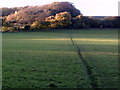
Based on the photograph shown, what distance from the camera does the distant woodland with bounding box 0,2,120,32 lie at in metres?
65.8

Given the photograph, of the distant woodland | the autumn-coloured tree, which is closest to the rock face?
the distant woodland

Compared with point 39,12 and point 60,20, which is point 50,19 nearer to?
point 60,20

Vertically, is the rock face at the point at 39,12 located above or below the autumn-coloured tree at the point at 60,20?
above

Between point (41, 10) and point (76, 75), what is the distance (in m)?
61.7

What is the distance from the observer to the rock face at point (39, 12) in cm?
7131

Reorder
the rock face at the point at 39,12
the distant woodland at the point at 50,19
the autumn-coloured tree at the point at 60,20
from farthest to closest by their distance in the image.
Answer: the rock face at the point at 39,12 → the distant woodland at the point at 50,19 → the autumn-coloured tree at the point at 60,20

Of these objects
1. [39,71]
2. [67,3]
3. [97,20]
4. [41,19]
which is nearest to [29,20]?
[41,19]

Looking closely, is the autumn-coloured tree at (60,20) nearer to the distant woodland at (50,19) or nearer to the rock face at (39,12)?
the distant woodland at (50,19)

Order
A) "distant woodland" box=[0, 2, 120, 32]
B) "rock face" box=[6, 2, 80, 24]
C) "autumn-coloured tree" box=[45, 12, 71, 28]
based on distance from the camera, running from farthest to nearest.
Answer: "rock face" box=[6, 2, 80, 24]
"distant woodland" box=[0, 2, 120, 32]
"autumn-coloured tree" box=[45, 12, 71, 28]

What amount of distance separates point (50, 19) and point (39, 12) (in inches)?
225

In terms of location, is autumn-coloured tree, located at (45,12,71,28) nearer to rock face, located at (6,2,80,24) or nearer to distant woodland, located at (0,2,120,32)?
distant woodland, located at (0,2,120,32)

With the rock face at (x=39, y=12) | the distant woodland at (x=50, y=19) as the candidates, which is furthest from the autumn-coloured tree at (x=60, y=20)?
the rock face at (x=39, y=12)

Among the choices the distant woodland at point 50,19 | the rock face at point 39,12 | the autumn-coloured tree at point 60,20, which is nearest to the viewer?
the autumn-coloured tree at point 60,20

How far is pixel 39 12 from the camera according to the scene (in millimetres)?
75438
